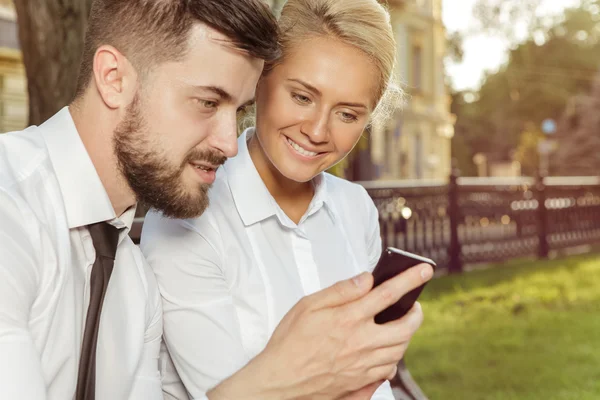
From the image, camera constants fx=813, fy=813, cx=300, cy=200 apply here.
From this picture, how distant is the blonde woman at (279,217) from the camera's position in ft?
6.85

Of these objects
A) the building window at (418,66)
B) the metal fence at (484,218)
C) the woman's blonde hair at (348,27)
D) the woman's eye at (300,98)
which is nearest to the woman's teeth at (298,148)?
the woman's eye at (300,98)

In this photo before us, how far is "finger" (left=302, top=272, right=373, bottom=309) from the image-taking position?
65.3 inches

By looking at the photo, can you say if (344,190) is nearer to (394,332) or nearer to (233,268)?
(233,268)

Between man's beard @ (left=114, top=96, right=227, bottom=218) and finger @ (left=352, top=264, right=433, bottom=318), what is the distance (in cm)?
49

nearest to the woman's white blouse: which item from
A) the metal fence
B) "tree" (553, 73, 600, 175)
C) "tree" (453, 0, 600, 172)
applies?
the metal fence

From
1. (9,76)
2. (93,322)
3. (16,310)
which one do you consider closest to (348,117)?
(93,322)

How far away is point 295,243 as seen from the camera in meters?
2.36

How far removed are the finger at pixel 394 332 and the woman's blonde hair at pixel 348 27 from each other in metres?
0.96

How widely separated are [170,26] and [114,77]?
0.58 ft

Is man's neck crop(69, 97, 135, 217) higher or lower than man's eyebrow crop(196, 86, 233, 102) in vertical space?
lower

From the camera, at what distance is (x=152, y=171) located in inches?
73.4

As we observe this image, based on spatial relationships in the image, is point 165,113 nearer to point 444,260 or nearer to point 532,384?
point 532,384

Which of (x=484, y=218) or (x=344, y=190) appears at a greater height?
(x=344, y=190)

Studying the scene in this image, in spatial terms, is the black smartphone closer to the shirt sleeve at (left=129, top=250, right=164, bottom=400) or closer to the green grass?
the shirt sleeve at (left=129, top=250, right=164, bottom=400)
